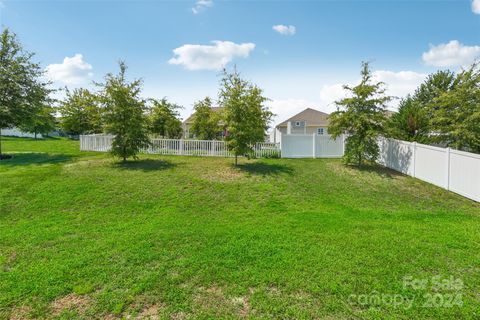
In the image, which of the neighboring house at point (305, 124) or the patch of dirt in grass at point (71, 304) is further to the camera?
the neighboring house at point (305, 124)

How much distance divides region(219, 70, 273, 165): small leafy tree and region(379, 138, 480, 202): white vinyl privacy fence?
5.94 meters

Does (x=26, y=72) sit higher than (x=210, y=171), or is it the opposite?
(x=26, y=72)

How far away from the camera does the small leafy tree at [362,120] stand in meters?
10.7

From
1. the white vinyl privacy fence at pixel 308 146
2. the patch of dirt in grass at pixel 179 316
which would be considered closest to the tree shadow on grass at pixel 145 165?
the white vinyl privacy fence at pixel 308 146

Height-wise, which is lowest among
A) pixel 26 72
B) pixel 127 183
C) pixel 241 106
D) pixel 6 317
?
pixel 6 317

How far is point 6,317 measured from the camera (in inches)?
114

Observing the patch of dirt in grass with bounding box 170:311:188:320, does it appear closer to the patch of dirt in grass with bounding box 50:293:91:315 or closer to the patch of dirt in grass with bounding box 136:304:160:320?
the patch of dirt in grass with bounding box 136:304:160:320

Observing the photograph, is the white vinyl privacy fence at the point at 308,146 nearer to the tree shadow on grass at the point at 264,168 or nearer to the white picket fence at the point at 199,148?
the white picket fence at the point at 199,148

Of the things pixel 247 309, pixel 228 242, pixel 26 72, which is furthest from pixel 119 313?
pixel 26 72

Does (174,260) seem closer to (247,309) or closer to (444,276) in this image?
(247,309)

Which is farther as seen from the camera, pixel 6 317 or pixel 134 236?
pixel 134 236

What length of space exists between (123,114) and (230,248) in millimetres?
8925

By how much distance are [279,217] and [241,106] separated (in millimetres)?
5717

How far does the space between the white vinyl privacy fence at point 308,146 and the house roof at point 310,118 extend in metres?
21.2
